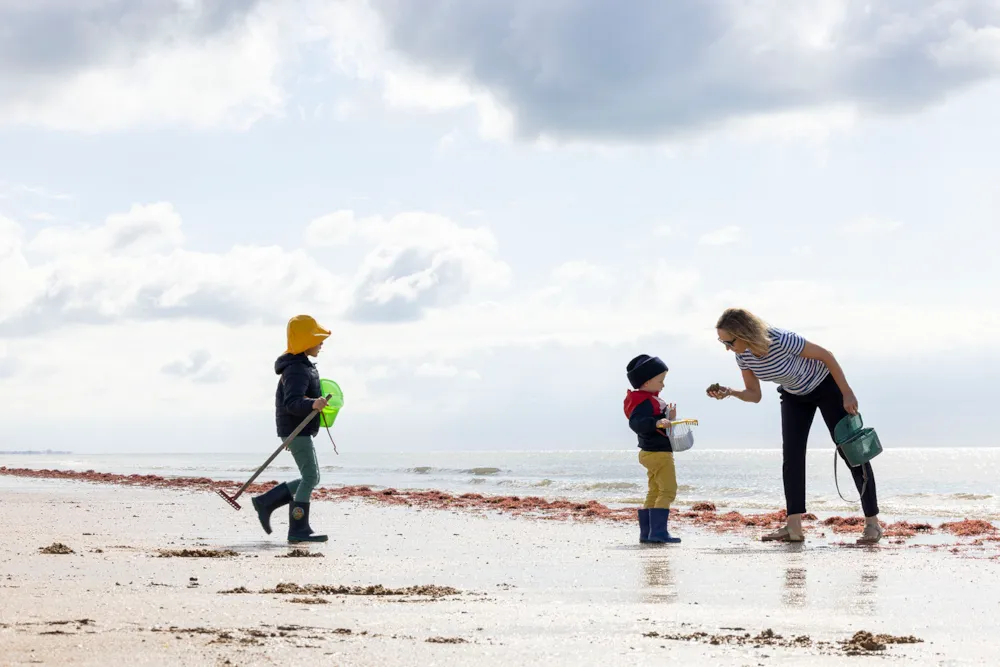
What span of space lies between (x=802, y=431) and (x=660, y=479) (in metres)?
1.34

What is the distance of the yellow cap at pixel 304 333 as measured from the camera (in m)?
9.04

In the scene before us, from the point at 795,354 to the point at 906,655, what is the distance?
4846 mm

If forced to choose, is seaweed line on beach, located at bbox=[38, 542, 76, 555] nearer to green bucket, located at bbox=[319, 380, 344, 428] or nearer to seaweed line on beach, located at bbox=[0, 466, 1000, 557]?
green bucket, located at bbox=[319, 380, 344, 428]

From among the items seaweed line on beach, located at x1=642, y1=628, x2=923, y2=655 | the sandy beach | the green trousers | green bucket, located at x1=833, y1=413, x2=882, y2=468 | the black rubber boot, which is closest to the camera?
the sandy beach

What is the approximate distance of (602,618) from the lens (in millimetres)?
4613

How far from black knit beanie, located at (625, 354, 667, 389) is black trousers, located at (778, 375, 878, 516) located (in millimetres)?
1095

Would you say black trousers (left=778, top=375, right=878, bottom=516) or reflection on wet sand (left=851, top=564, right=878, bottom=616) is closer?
reflection on wet sand (left=851, top=564, right=878, bottom=616)

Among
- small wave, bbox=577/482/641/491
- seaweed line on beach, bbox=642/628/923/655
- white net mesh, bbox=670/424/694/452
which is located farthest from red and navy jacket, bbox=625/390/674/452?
small wave, bbox=577/482/641/491

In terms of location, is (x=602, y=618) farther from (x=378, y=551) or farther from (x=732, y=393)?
(x=732, y=393)

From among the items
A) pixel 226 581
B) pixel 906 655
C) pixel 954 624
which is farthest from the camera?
pixel 226 581

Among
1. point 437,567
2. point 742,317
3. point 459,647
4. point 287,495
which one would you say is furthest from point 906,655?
point 287,495

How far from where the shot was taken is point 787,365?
8.49 m

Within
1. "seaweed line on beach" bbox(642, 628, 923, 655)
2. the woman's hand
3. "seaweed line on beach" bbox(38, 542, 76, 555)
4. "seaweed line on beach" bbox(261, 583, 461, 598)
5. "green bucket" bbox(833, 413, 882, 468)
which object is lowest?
"seaweed line on beach" bbox(38, 542, 76, 555)

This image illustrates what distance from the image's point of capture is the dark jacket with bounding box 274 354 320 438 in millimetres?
9000
